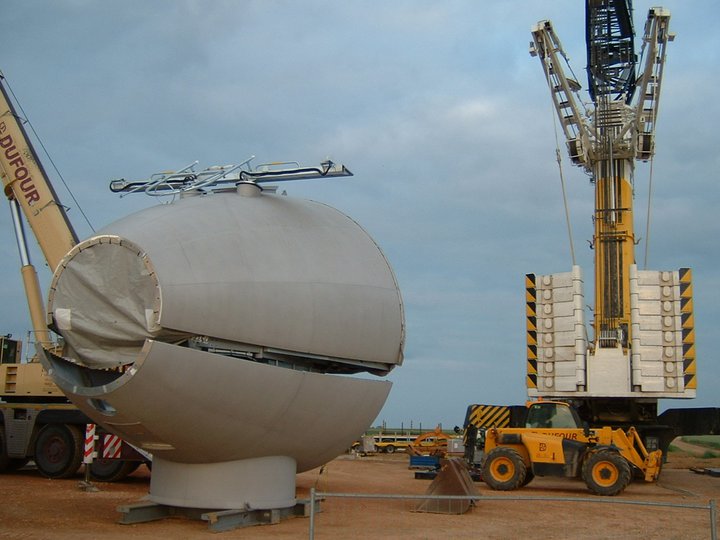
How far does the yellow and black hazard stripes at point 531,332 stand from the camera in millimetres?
19812

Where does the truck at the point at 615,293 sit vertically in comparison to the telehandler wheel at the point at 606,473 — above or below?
above

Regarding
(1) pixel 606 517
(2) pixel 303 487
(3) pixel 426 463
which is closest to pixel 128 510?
(2) pixel 303 487

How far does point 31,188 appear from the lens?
74.2 feet

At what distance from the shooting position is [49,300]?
10.4m

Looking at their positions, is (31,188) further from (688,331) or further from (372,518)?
(688,331)

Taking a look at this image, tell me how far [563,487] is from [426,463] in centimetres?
492

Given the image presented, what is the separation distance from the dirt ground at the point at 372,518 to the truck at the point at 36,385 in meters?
0.65

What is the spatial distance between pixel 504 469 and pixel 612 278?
18.9 ft

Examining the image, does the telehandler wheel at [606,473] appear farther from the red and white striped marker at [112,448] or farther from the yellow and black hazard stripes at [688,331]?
the red and white striped marker at [112,448]

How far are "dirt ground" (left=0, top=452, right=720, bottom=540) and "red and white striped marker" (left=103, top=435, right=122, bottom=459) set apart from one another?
72 cm

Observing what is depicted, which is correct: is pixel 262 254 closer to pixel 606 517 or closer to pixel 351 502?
pixel 351 502

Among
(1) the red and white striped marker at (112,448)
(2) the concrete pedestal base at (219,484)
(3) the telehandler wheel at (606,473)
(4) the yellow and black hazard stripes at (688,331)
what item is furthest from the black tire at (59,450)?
(4) the yellow and black hazard stripes at (688,331)

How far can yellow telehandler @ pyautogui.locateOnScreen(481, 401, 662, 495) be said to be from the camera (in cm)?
1786

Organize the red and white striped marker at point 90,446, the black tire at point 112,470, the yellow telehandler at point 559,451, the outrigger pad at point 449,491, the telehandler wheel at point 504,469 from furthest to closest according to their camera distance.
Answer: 1. the black tire at point 112,470
2. the telehandler wheel at point 504,469
3. the yellow telehandler at point 559,451
4. the red and white striped marker at point 90,446
5. the outrigger pad at point 449,491
